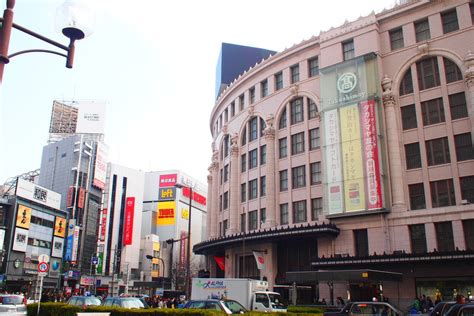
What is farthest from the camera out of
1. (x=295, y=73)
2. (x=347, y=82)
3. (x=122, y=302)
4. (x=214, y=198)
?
(x=214, y=198)

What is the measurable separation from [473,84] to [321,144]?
13.6 metres

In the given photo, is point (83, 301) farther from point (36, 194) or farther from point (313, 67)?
point (36, 194)

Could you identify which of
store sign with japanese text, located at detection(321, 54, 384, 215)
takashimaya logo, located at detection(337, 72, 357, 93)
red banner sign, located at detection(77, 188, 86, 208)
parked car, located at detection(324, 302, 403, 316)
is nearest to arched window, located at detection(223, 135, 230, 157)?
store sign with japanese text, located at detection(321, 54, 384, 215)

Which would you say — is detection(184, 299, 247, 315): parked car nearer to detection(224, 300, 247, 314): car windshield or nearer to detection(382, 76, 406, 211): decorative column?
detection(224, 300, 247, 314): car windshield

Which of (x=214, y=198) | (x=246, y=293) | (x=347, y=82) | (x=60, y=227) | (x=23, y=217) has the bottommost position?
(x=246, y=293)

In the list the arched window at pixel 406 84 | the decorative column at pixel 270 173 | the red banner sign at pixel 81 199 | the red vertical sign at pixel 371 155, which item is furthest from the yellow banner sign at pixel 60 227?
the arched window at pixel 406 84

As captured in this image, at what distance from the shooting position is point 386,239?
37469 millimetres

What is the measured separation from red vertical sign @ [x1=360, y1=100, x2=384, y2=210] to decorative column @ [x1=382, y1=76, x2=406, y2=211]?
43.3 inches

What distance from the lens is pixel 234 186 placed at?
177ft

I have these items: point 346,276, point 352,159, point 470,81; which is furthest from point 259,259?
point 470,81

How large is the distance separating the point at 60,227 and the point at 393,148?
5902 centimetres

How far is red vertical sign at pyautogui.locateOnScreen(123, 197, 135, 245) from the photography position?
104875 mm

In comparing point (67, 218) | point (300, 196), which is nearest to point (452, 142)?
point (300, 196)

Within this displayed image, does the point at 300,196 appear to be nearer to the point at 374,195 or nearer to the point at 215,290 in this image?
the point at 374,195
